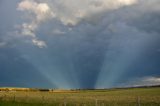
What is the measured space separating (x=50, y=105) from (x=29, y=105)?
2.72 metres

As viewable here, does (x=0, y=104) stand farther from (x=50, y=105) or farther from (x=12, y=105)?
(x=50, y=105)

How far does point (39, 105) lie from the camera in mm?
38156

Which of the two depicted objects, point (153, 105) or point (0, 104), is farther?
point (153, 105)

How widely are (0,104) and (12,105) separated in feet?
4.76

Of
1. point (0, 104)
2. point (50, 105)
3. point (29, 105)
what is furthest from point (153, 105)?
point (0, 104)

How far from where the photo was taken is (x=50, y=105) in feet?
124

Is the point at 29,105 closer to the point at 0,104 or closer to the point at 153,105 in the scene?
the point at 0,104

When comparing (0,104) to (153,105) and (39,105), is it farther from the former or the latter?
(153,105)

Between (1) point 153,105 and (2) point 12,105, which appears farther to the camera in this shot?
(1) point 153,105

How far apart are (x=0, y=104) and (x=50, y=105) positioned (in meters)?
6.19

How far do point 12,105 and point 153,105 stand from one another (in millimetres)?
18618

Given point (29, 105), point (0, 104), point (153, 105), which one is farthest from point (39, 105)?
point (153, 105)

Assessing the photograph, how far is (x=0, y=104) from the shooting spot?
36.3 meters

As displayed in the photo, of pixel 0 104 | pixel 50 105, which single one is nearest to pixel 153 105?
pixel 50 105
